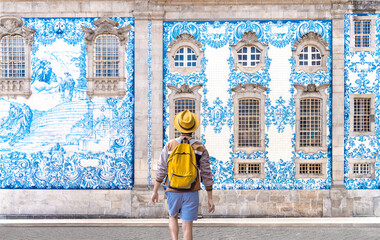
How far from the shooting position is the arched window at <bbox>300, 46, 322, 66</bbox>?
1395cm

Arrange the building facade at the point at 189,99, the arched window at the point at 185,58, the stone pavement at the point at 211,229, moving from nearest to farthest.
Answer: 1. the stone pavement at the point at 211,229
2. the building facade at the point at 189,99
3. the arched window at the point at 185,58

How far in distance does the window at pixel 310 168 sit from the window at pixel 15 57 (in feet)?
30.2

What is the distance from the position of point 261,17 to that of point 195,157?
8878 mm

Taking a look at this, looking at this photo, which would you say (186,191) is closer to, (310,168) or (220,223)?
(220,223)

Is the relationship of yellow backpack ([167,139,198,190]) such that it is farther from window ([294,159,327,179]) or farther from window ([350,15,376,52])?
window ([350,15,376,52])

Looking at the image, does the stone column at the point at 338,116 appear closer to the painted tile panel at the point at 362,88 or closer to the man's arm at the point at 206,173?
the painted tile panel at the point at 362,88

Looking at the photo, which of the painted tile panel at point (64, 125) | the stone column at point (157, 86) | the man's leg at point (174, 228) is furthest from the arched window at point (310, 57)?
the man's leg at point (174, 228)

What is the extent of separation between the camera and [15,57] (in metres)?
14.0

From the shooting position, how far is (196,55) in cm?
1392

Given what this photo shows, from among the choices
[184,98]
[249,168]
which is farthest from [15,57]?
[249,168]

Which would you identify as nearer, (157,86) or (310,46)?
(157,86)

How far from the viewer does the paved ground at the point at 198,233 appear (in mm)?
10211

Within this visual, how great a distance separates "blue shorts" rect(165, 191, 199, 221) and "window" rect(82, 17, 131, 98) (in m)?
8.09

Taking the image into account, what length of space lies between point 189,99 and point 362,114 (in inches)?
226
